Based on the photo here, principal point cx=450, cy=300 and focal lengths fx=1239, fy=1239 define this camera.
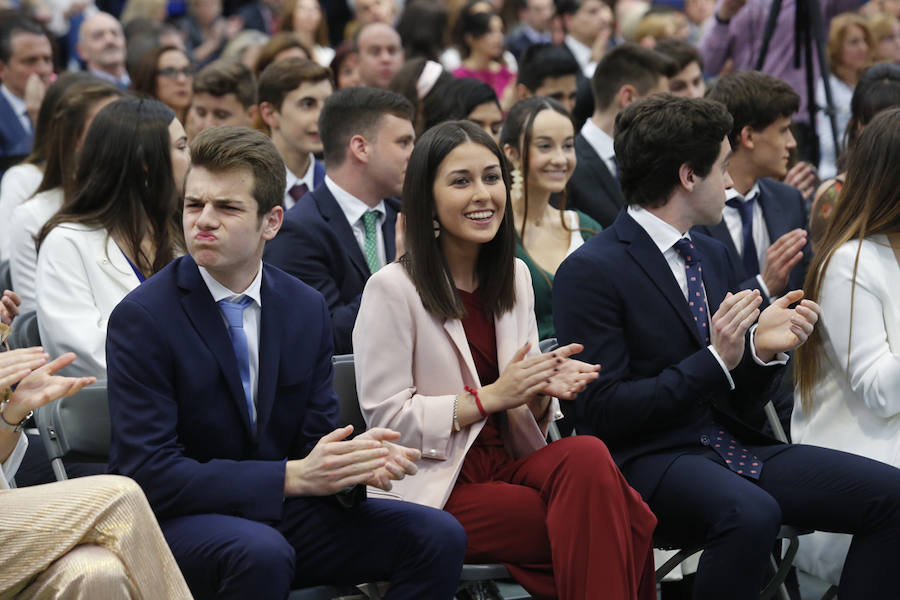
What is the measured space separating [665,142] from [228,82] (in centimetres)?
327

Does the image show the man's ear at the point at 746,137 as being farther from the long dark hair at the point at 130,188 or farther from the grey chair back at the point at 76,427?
the grey chair back at the point at 76,427

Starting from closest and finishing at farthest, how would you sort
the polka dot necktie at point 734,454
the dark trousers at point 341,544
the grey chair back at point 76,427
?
the dark trousers at point 341,544, the grey chair back at point 76,427, the polka dot necktie at point 734,454

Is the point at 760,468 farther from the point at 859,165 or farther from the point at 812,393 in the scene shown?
the point at 859,165

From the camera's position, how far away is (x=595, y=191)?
563cm

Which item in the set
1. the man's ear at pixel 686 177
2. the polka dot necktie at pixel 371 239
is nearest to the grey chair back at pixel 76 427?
the polka dot necktie at pixel 371 239

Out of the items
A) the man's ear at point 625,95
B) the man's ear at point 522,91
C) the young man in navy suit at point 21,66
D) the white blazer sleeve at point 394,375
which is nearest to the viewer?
the white blazer sleeve at point 394,375

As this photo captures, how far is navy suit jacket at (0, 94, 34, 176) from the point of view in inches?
277

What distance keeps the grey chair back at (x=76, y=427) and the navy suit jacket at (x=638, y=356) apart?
130cm

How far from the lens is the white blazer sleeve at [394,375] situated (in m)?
3.32

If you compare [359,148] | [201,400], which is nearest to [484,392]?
[201,400]

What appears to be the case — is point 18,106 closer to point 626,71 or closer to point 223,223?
point 626,71

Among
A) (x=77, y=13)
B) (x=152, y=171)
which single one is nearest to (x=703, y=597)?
(x=152, y=171)

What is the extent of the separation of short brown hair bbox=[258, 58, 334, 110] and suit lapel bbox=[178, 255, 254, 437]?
9.40ft

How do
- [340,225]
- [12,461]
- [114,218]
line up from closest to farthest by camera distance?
[12,461] < [114,218] < [340,225]
